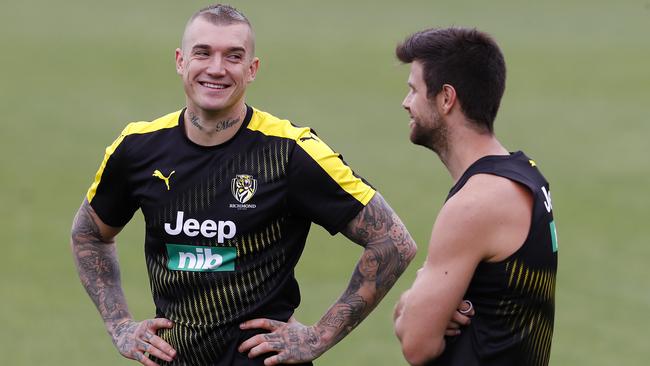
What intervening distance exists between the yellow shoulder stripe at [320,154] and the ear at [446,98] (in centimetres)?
84

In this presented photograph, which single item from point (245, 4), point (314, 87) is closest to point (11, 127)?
point (314, 87)

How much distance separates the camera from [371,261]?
608 centimetres

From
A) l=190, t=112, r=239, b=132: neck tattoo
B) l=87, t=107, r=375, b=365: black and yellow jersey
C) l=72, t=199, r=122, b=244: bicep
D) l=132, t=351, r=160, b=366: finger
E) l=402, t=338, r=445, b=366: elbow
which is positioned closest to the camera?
l=402, t=338, r=445, b=366: elbow

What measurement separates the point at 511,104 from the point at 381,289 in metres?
15.8

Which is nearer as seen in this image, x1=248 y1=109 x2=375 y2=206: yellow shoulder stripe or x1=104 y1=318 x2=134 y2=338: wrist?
x1=248 y1=109 x2=375 y2=206: yellow shoulder stripe

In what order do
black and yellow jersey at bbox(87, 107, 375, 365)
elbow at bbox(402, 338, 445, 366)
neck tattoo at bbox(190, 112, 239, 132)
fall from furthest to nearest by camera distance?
neck tattoo at bbox(190, 112, 239, 132)
black and yellow jersey at bbox(87, 107, 375, 365)
elbow at bbox(402, 338, 445, 366)

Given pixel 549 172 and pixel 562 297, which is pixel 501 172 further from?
pixel 549 172

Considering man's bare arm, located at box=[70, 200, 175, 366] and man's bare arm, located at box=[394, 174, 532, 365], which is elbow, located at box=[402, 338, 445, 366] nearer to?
man's bare arm, located at box=[394, 174, 532, 365]

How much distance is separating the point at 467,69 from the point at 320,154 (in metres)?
0.98

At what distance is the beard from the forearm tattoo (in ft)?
6.44

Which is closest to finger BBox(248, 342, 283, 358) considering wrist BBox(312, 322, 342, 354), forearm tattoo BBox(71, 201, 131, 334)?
wrist BBox(312, 322, 342, 354)

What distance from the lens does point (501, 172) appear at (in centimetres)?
507

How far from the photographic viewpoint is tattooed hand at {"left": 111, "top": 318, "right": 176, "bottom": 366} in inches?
241

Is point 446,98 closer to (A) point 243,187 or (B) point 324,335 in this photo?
(A) point 243,187
